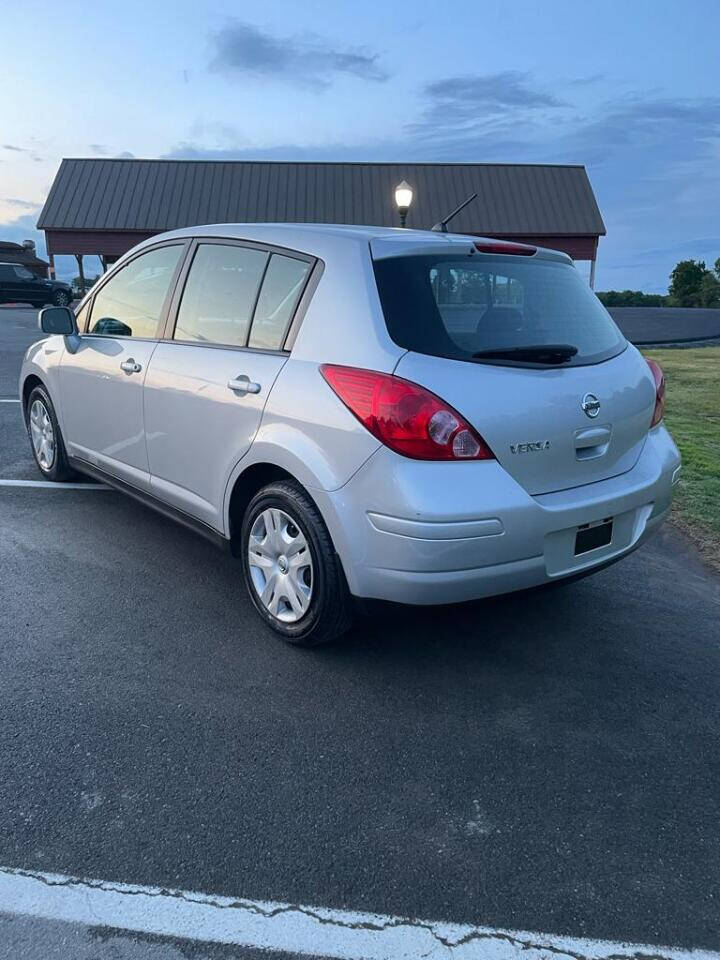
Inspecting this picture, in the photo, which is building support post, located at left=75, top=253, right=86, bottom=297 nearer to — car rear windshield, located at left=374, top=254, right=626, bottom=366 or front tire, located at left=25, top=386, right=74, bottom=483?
front tire, located at left=25, top=386, right=74, bottom=483

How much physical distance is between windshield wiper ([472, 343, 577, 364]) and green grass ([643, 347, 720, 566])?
82.7 inches

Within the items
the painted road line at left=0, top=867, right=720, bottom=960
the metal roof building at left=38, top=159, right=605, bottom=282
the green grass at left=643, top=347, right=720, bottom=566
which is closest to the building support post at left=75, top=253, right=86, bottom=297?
the metal roof building at left=38, top=159, right=605, bottom=282

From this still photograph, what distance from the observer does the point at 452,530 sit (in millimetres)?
2768

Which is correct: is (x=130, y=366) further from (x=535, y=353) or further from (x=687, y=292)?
(x=687, y=292)

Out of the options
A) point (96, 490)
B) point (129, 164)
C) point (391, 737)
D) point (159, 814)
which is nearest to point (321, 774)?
point (391, 737)

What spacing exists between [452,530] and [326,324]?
1003 millimetres

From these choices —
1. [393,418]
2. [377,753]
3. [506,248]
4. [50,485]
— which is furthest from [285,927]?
[50,485]

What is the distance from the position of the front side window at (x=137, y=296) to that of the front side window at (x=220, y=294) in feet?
0.82

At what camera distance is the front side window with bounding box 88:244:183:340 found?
4.23m

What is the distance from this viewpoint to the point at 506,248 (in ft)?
11.3

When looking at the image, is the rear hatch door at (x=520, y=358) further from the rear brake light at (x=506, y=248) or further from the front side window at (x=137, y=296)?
the front side window at (x=137, y=296)

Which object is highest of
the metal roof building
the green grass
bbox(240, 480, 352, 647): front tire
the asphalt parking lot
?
the metal roof building

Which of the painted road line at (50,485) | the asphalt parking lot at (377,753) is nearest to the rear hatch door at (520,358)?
the asphalt parking lot at (377,753)

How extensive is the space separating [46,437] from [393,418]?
3.70 meters
